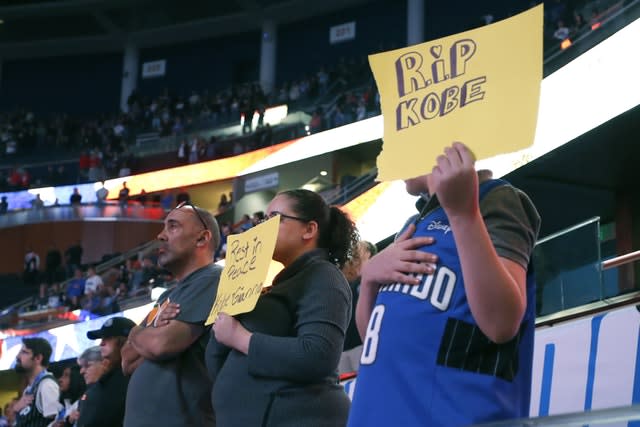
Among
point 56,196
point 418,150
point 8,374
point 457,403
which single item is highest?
point 418,150

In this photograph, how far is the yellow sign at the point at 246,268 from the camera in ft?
7.49

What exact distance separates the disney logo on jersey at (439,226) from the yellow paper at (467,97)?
0.54ft

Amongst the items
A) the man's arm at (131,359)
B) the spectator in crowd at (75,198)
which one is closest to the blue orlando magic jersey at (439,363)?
the man's arm at (131,359)

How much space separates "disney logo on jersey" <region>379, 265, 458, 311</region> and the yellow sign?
68 centimetres

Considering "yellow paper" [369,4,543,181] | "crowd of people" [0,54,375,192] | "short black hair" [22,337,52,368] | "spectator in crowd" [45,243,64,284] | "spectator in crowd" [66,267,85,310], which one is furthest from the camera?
"crowd of people" [0,54,375,192]

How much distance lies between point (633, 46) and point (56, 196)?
17.7 meters

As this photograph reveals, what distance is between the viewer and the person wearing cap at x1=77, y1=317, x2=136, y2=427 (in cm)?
361

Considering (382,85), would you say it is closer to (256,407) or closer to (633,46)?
(256,407)

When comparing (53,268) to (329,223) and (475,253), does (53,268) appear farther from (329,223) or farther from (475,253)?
(475,253)

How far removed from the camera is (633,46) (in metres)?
8.55

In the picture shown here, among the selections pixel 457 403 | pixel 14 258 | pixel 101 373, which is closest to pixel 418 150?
pixel 457 403

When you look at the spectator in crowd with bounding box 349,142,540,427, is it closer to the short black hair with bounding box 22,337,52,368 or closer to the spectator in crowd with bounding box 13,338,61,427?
the spectator in crowd with bounding box 13,338,61,427

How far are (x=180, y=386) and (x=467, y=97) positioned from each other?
1.62m

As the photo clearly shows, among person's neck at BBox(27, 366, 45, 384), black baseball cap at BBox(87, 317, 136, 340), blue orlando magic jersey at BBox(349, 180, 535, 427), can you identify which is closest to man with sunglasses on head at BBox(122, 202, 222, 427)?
black baseball cap at BBox(87, 317, 136, 340)
